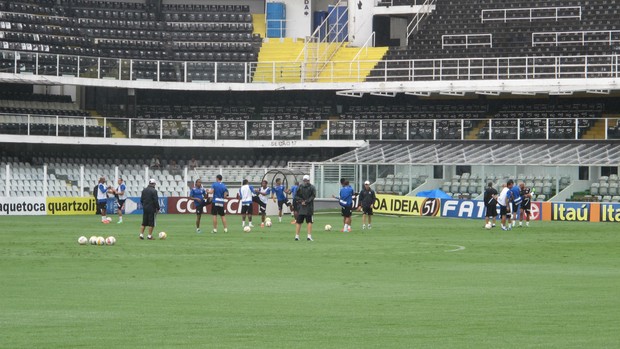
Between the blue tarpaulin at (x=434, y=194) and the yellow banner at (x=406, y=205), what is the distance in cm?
123

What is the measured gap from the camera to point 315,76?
7119 cm

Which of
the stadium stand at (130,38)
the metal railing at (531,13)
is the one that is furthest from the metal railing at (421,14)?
the stadium stand at (130,38)

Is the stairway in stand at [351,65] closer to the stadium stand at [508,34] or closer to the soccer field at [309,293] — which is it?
the stadium stand at [508,34]

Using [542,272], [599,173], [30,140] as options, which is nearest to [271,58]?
[30,140]

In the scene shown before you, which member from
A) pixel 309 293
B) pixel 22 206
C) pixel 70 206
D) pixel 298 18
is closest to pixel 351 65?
pixel 298 18

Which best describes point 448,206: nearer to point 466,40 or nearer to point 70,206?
point 466,40

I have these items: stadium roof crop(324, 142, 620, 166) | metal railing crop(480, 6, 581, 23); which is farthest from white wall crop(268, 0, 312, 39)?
stadium roof crop(324, 142, 620, 166)

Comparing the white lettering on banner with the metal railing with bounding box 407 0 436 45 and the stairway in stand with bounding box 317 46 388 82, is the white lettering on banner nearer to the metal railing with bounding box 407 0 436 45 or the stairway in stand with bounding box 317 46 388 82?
the stairway in stand with bounding box 317 46 388 82

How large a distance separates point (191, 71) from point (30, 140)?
1047 centimetres

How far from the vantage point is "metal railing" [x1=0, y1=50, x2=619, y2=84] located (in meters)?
64.9

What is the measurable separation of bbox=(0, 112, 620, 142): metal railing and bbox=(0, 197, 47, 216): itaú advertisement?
334 inches

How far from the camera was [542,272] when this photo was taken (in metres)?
24.9

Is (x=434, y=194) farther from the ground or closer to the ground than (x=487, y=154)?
closer to the ground

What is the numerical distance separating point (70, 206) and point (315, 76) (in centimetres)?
1864
